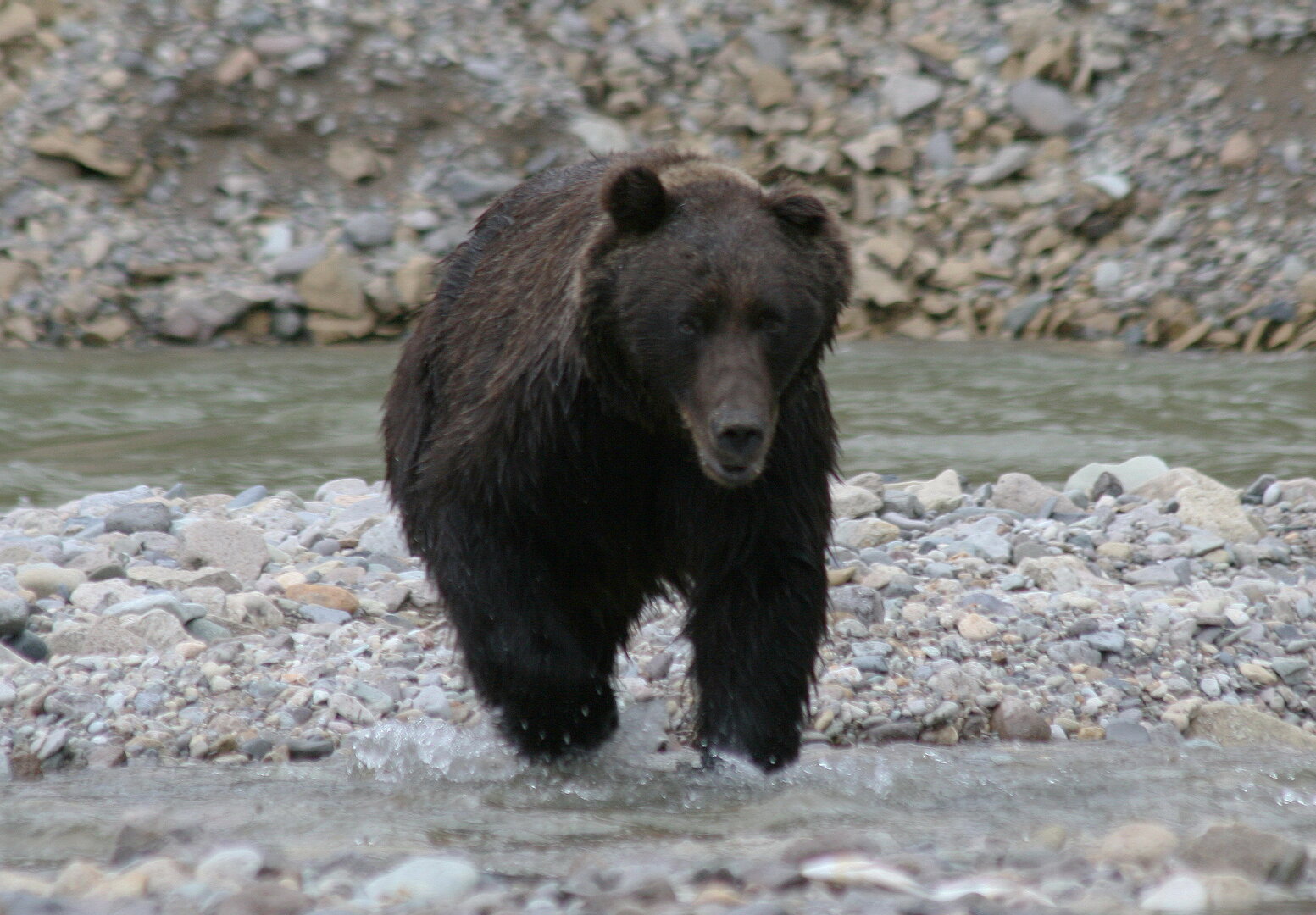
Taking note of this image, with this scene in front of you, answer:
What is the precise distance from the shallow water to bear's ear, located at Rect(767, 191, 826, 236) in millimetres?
1423

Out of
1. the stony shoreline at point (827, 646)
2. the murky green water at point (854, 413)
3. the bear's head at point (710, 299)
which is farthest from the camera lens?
the murky green water at point (854, 413)

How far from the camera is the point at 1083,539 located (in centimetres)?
659

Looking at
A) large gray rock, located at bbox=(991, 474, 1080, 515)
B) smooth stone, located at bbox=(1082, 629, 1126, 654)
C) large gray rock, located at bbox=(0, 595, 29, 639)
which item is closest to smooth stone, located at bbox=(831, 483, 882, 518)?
large gray rock, located at bbox=(991, 474, 1080, 515)

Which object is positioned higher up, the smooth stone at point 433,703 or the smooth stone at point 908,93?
the smooth stone at point 433,703

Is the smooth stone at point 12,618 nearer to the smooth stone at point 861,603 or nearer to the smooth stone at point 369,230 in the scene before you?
the smooth stone at point 861,603

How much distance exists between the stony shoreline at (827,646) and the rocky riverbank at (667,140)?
821 centimetres

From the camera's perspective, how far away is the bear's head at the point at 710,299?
12.8 ft

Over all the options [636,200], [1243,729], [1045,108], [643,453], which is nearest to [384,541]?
[643,453]

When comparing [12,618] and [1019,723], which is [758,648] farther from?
[12,618]

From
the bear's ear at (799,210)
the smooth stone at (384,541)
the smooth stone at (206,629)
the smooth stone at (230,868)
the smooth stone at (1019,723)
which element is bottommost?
the smooth stone at (384,541)

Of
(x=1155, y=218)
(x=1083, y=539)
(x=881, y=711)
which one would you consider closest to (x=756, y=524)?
(x=881, y=711)

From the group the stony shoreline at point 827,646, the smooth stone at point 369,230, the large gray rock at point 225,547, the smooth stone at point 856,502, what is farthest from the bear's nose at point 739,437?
the smooth stone at point 369,230

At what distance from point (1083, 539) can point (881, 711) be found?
185cm

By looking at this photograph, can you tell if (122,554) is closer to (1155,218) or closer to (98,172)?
(98,172)
